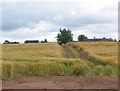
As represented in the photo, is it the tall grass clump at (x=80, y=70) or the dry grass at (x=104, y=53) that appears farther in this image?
the dry grass at (x=104, y=53)

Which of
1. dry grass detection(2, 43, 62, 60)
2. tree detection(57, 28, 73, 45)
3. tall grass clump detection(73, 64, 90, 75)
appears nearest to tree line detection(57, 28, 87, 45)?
tree detection(57, 28, 73, 45)

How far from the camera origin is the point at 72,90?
8.30 m

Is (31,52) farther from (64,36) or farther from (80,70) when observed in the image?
(64,36)

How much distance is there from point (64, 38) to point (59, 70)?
302 feet

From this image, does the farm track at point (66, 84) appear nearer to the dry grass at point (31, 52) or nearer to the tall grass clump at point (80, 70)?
the tall grass clump at point (80, 70)

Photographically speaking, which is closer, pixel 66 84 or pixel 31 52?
pixel 66 84

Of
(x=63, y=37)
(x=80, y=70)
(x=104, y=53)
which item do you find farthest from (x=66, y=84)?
(x=63, y=37)

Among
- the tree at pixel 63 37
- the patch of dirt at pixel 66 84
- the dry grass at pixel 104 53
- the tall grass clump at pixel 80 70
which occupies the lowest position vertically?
the patch of dirt at pixel 66 84

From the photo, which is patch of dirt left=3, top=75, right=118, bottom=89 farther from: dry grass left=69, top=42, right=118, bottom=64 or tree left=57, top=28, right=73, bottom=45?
tree left=57, top=28, right=73, bottom=45

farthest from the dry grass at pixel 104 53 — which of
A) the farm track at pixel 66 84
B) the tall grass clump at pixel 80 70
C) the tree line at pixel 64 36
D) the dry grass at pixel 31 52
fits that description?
the tree line at pixel 64 36

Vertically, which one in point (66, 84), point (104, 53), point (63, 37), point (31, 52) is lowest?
point (66, 84)

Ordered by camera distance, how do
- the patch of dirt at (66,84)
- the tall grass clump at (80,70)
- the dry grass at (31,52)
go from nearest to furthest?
the patch of dirt at (66,84)
the tall grass clump at (80,70)
the dry grass at (31,52)

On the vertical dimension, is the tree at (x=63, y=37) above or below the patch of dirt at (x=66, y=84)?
above

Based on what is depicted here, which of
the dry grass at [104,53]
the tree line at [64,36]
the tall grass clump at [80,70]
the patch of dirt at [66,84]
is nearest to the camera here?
the patch of dirt at [66,84]
